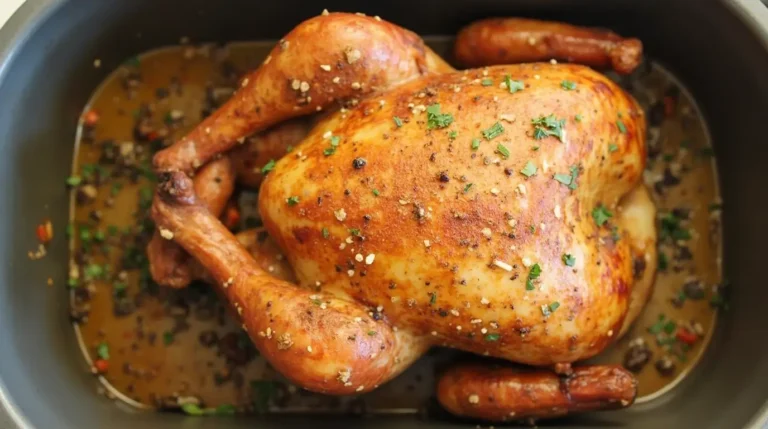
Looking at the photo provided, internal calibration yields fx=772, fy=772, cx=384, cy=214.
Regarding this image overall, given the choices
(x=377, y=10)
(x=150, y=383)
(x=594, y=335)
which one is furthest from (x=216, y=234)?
(x=594, y=335)

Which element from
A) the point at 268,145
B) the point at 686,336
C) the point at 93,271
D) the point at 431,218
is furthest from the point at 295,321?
the point at 686,336

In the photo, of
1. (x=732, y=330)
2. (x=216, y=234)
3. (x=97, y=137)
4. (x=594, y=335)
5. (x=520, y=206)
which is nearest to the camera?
(x=520, y=206)

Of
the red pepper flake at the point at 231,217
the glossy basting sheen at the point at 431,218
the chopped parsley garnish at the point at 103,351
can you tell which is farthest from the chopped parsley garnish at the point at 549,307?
the chopped parsley garnish at the point at 103,351

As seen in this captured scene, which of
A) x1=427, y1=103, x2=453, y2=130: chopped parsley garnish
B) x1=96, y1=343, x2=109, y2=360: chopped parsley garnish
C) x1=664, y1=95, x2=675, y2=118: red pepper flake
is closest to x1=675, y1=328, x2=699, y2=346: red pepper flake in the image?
x1=664, y1=95, x2=675, y2=118: red pepper flake

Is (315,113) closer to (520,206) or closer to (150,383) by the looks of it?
(520,206)

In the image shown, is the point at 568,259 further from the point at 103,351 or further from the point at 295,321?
the point at 103,351

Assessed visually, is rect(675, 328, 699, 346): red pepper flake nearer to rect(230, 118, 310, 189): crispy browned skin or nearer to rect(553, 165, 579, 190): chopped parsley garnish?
rect(553, 165, 579, 190): chopped parsley garnish

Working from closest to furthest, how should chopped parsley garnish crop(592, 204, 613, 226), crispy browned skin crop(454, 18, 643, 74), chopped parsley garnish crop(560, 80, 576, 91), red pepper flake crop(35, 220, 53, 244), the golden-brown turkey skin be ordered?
the golden-brown turkey skin → chopped parsley garnish crop(560, 80, 576, 91) → chopped parsley garnish crop(592, 204, 613, 226) → crispy browned skin crop(454, 18, 643, 74) → red pepper flake crop(35, 220, 53, 244)
